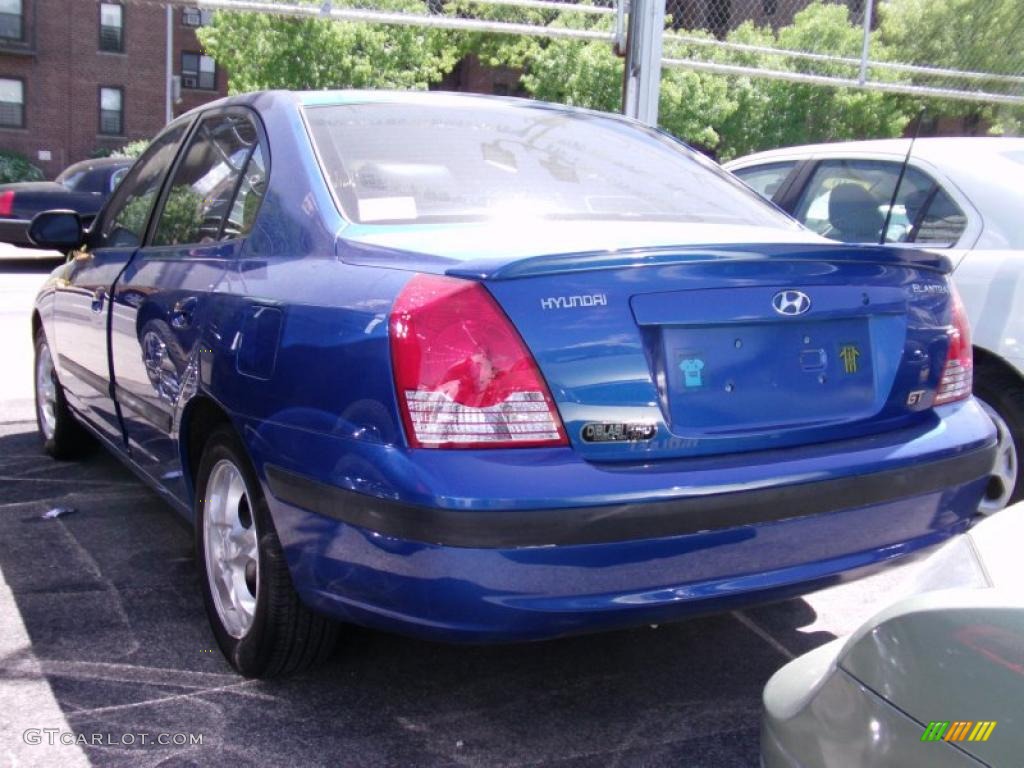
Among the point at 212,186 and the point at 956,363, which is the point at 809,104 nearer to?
the point at 212,186

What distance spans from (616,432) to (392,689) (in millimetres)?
1143

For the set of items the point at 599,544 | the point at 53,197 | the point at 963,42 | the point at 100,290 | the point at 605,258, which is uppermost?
the point at 963,42

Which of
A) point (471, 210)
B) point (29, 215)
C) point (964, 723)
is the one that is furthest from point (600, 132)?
point (29, 215)

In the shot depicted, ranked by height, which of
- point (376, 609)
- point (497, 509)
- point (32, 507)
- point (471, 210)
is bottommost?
point (32, 507)

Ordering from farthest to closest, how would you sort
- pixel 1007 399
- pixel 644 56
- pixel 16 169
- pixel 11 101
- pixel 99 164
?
pixel 11 101 < pixel 16 169 < pixel 99 164 < pixel 644 56 < pixel 1007 399

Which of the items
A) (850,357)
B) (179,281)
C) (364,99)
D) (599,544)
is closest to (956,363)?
(850,357)

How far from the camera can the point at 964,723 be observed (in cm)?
144

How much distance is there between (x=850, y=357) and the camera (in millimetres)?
2801

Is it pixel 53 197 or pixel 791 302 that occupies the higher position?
pixel 791 302

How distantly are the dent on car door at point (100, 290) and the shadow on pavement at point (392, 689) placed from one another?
0.75m

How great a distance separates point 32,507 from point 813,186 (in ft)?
12.8

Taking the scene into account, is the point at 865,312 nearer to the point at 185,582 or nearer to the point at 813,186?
the point at 185,582

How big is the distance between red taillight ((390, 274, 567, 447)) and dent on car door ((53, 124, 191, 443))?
214 cm

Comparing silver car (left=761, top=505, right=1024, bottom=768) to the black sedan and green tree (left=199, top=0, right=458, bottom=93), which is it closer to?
the black sedan
